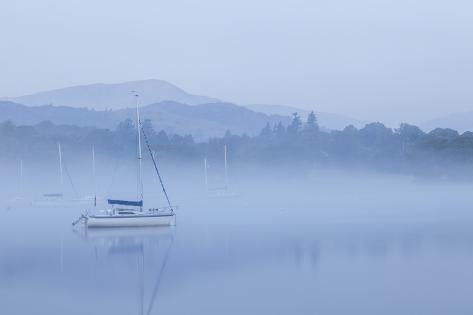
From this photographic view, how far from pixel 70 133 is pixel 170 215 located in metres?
69.7

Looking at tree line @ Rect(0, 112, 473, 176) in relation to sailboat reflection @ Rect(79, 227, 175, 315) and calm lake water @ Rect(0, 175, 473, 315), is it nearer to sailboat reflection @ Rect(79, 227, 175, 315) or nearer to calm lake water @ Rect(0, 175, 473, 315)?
calm lake water @ Rect(0, 175, 473, 315)

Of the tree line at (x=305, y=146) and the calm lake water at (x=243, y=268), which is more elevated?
the tree line at (x=305, y=146)

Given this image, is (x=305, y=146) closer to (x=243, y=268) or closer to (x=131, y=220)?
(x=131, y=220)

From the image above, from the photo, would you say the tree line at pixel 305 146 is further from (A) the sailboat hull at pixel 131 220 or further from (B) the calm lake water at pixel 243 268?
(A) the sailboat hull at pixel 131 220

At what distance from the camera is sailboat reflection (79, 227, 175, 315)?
81.5 feet

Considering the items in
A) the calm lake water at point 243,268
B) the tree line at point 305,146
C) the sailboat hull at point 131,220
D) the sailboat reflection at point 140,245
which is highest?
the tree line at point 305,146

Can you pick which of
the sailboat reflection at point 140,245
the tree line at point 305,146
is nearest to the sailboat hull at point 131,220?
the sailboat reflection at point 140,245

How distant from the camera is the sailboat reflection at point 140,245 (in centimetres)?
2483

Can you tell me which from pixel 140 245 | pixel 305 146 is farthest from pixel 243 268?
pixel 305 146

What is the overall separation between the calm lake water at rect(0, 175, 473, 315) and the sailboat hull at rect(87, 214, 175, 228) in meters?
0.40

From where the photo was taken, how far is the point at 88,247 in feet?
104

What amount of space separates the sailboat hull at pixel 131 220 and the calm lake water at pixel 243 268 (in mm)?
396

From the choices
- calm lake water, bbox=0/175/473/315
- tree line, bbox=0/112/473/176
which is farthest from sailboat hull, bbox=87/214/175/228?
tree line, bbox=0/112/473/176

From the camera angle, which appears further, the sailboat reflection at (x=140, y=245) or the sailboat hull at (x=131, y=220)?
the sailboat hull at (x=131, y=220)
